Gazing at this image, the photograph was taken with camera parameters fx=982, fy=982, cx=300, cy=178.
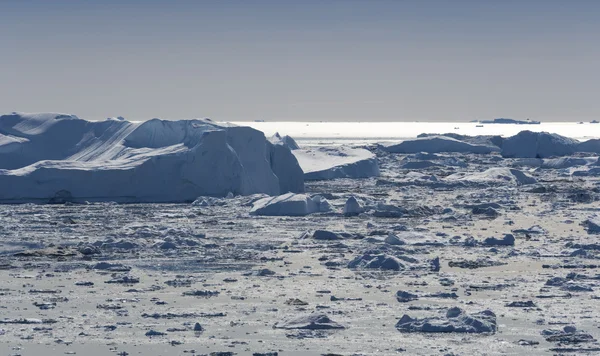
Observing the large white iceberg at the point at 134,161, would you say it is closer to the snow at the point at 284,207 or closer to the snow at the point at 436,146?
the snow at the point at 284,207

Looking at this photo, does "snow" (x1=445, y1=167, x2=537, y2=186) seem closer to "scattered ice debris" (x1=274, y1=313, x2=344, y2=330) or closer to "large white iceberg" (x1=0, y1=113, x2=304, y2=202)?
"large white iceberg" (x1=0, y1=113, x2=304, y2=202)

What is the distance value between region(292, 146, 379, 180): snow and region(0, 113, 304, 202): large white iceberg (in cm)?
458

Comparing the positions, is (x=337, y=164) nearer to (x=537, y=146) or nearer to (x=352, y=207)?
(x=352, y=207)

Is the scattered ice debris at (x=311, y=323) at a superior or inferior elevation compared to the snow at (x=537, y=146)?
inferior

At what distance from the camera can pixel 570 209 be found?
20.3 metres

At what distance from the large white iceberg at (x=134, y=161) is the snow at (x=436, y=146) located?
18347 mm

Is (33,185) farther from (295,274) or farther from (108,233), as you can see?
(295,274)

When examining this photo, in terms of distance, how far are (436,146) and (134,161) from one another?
22210 millimetres

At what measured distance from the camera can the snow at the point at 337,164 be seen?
91.5 ft

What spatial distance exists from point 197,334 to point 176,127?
50.0ft

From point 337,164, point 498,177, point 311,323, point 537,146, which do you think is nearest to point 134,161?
point 337,164

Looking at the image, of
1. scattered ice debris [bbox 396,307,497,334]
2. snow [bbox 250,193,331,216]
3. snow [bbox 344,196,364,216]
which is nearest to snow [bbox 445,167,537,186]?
snow [bbox 344,196,364,216]

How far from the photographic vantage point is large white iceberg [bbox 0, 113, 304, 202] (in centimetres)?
2069

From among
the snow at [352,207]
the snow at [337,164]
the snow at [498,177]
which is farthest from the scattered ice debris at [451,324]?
the snow at [337,164]
